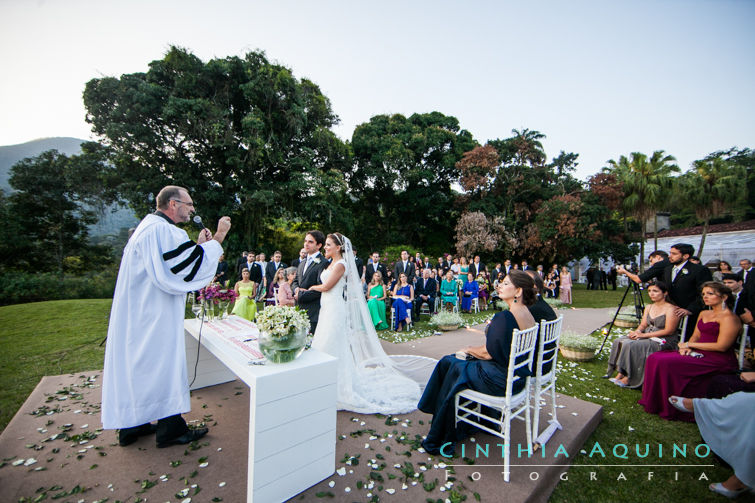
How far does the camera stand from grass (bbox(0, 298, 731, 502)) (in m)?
2.47

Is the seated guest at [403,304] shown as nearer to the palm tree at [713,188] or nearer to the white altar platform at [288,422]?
the white altar platform at [288,422]

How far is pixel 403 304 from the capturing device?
26.4ft

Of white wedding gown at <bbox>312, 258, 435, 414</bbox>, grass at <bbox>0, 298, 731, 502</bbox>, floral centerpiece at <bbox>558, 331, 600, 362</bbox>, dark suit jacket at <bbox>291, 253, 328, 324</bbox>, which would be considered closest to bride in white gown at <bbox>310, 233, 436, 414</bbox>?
white wedding gown at <bbox>312, 258, 435, 414</bbox>

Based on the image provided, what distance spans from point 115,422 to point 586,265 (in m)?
32.9

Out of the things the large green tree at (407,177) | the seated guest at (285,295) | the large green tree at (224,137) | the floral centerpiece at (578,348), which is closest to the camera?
the seated guest at (285,295)

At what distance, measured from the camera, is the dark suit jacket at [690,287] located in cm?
465

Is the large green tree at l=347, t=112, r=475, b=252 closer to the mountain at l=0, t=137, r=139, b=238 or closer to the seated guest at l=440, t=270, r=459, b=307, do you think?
the seated guest at l=440, t=270, r=459, b=307

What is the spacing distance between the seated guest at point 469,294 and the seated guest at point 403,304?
10.4 ft

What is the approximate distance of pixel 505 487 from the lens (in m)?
2.33

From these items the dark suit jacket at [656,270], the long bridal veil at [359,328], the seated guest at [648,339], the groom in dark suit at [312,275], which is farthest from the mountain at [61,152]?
the dark suit jacket at [656,270]

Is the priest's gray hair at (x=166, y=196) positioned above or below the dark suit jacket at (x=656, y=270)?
above

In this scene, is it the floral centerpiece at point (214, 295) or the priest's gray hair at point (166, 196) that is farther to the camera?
the floral centerpiece at point (214, 295)

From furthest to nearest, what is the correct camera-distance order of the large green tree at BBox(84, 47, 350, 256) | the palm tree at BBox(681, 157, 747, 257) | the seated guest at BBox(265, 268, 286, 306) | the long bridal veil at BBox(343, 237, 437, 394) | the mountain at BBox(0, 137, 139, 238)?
the palm tree at BBox(681, 157, 747, 257), the mountain at BBox(0, 137, 139, 238), the large green tree at BBox(84, 47, 350, 256), the seated guest at BBox(265, 268, 286, 306), the long bridal veil at BBox(343, 237, 437, 394)

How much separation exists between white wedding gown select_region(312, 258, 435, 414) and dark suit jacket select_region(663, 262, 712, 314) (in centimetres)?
418
